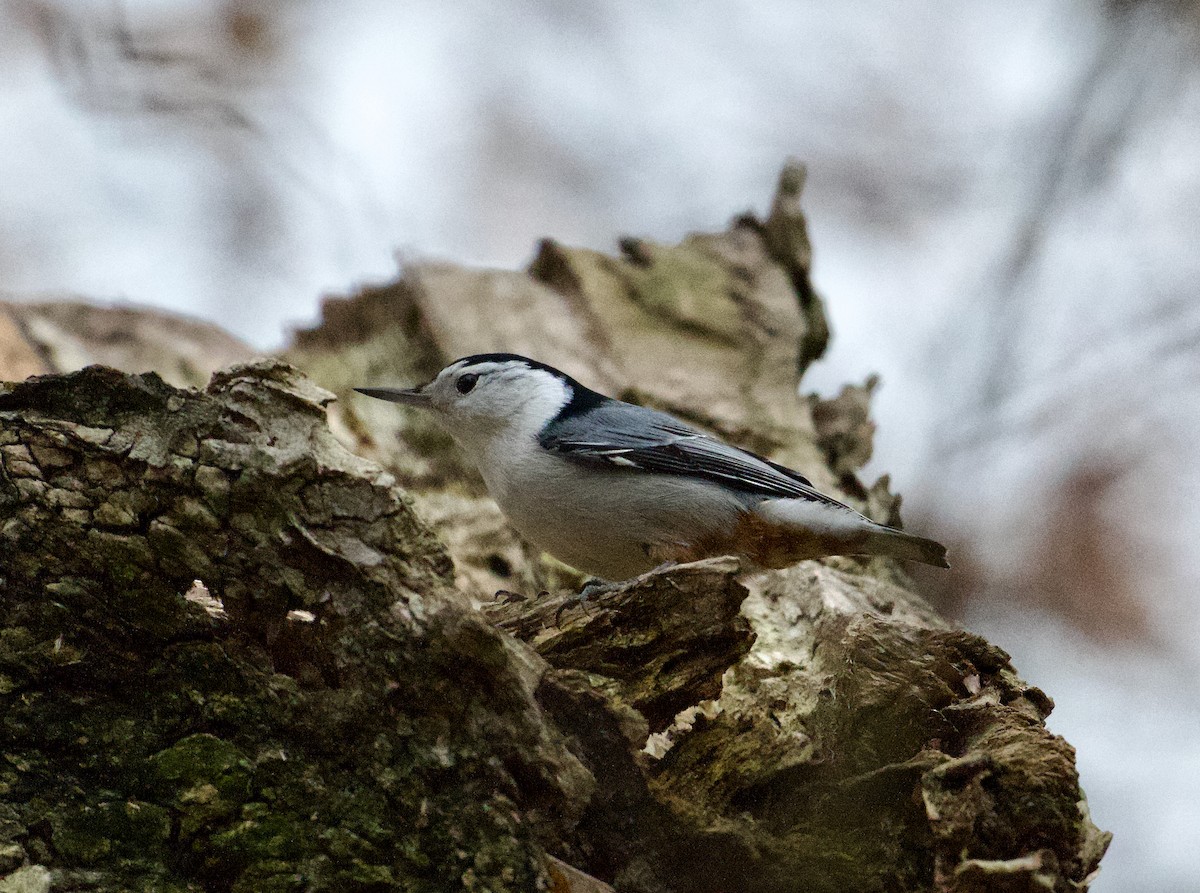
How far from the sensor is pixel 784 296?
156 inches

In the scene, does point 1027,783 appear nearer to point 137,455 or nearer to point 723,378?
point 137,455

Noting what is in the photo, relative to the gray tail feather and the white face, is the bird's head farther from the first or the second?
the gray tail feather

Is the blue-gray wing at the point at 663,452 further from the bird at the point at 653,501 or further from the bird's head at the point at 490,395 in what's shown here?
the bird's head at the point at 490,395

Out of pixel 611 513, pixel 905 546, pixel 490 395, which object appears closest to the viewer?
pixel 905 546

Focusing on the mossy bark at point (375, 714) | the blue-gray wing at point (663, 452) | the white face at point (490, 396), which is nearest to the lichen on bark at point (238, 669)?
the mossy bark at point (375, 714)

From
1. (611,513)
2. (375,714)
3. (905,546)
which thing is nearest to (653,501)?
(611,513)

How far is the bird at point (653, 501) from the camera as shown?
2.53 meters

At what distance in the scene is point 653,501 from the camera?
2.63 metres

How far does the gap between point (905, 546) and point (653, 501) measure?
0.62m

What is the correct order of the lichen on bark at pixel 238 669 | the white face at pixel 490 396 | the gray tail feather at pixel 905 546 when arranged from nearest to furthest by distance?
the lichen on bark at pixel 238 669
the gray tail feather at pixel 905 546
the white face at pixel 490 396

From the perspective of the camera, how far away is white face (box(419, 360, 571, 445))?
300 centimetres

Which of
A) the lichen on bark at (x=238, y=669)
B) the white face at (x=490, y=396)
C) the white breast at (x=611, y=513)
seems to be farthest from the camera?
the white face at (x=490, y=396)

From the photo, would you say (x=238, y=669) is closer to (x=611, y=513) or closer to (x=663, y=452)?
(x=611, y=513)

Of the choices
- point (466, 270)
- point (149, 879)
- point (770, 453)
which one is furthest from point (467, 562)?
point (149, 879)
